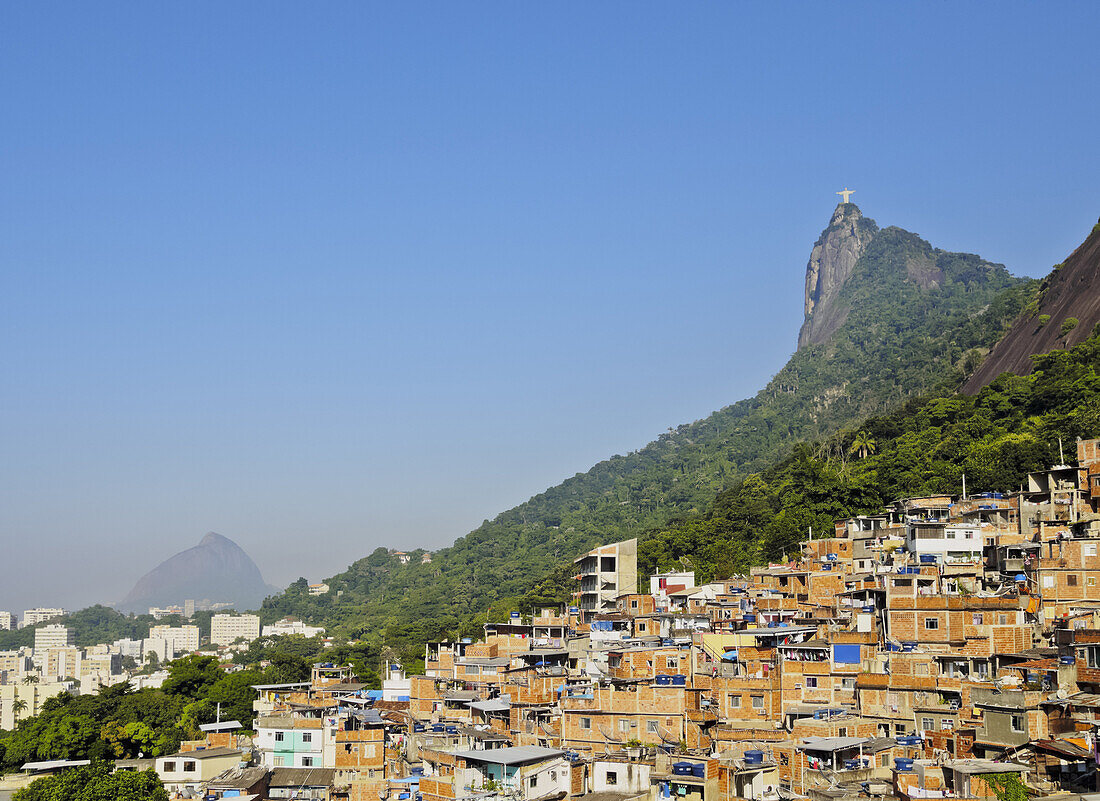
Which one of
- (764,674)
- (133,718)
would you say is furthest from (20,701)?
(764,674)

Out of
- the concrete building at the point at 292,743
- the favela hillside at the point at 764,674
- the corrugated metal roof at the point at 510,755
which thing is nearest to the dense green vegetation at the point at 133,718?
the favela hillside at the point at 764,674

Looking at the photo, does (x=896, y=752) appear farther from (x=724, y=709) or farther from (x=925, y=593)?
(x=925, y=593)

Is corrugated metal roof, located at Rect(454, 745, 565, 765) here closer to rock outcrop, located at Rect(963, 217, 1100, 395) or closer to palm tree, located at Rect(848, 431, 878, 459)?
palm tree, located at Rect(848, 431, 878, 459)

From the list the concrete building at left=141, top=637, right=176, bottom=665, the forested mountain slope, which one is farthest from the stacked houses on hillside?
the concrete building at left=141, top=637, right=176, bottom=665

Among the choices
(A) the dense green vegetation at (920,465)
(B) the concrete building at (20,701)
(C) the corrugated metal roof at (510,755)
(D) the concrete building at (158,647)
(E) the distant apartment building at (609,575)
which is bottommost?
(D) the concrete building at (158,647)

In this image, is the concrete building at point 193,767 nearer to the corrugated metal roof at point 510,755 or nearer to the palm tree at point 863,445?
the corrugated metal roof at point 510,755

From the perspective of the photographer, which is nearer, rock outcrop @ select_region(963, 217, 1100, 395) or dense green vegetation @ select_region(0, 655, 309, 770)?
dense green vegetation @ select_region(0, 655, 309, 770)

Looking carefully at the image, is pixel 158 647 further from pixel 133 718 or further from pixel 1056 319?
pixel 1056 319
